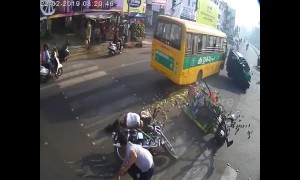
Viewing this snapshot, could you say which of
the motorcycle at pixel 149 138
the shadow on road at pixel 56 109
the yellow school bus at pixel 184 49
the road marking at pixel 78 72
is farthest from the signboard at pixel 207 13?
the shadow on road at pixel 56 109

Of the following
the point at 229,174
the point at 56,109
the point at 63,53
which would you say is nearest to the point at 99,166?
the point at 56,109

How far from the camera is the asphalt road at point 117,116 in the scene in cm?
360

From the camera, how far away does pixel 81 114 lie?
3.69m

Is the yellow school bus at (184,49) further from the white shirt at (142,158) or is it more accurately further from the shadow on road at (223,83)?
the white shirt at (142,158)

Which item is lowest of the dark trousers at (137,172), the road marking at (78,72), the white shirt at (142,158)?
the dark trousers at (137,172)

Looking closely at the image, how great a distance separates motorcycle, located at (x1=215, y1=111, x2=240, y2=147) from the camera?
409cm

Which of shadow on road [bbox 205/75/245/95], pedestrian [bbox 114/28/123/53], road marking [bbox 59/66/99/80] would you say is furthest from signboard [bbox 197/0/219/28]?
road marking [bbox 59/66/99/80]

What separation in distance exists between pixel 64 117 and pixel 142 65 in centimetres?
88

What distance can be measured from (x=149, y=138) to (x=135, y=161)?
264 millimetres

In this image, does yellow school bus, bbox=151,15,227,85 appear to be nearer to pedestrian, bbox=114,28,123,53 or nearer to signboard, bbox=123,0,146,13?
signboard, bbox=123,0,146,13

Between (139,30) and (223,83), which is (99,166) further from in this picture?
(223,83)

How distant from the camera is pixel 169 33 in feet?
12.7

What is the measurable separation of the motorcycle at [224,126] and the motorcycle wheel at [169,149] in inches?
18.8
